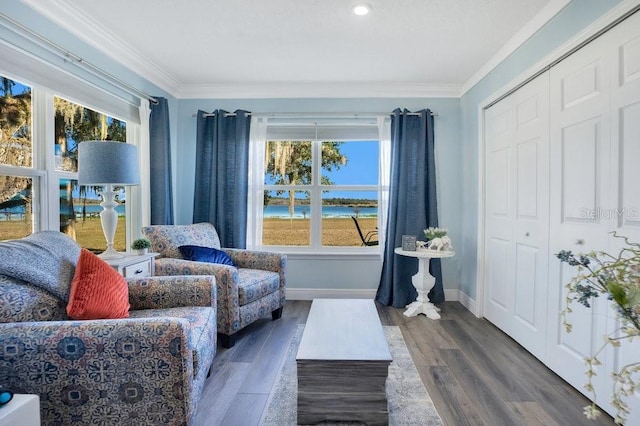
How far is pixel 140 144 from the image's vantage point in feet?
10.6

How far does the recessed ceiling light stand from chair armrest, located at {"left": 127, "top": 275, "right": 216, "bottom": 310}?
199cm

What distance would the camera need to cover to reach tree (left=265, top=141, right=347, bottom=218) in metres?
3.87

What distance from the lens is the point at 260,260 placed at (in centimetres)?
318

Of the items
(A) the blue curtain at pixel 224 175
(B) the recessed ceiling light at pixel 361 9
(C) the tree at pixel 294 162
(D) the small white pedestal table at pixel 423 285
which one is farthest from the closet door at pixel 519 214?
(A) the blue curtain at pixel 224 175

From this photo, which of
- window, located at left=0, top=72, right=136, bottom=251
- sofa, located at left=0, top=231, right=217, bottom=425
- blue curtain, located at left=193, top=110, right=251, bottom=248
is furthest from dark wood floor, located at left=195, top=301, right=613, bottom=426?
window, located at left=0, top=72, right=136, bottom=251

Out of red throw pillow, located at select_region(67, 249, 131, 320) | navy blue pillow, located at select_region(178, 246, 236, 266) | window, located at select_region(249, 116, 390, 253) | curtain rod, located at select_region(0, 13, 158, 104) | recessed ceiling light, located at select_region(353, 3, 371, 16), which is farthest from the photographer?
window, located at select_region(249, 116, 390, 253)

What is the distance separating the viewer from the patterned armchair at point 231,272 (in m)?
2.54

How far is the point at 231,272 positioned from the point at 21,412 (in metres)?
1.45

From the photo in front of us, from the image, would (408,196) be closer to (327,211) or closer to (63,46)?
(327,211)

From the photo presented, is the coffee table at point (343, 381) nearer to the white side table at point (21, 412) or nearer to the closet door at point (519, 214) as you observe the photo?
the white side table at point (21, 412)

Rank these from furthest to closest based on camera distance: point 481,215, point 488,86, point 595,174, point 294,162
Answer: point 294,162
point 481,215
point 488,86
point 595,174

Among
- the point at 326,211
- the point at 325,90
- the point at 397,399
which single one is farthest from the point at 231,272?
the point at 325,90

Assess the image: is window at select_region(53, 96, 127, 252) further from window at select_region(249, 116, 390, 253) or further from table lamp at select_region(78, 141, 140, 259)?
window at select_region(249, 116, 390, 253)

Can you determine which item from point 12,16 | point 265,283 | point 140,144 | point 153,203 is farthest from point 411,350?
point 12,16
